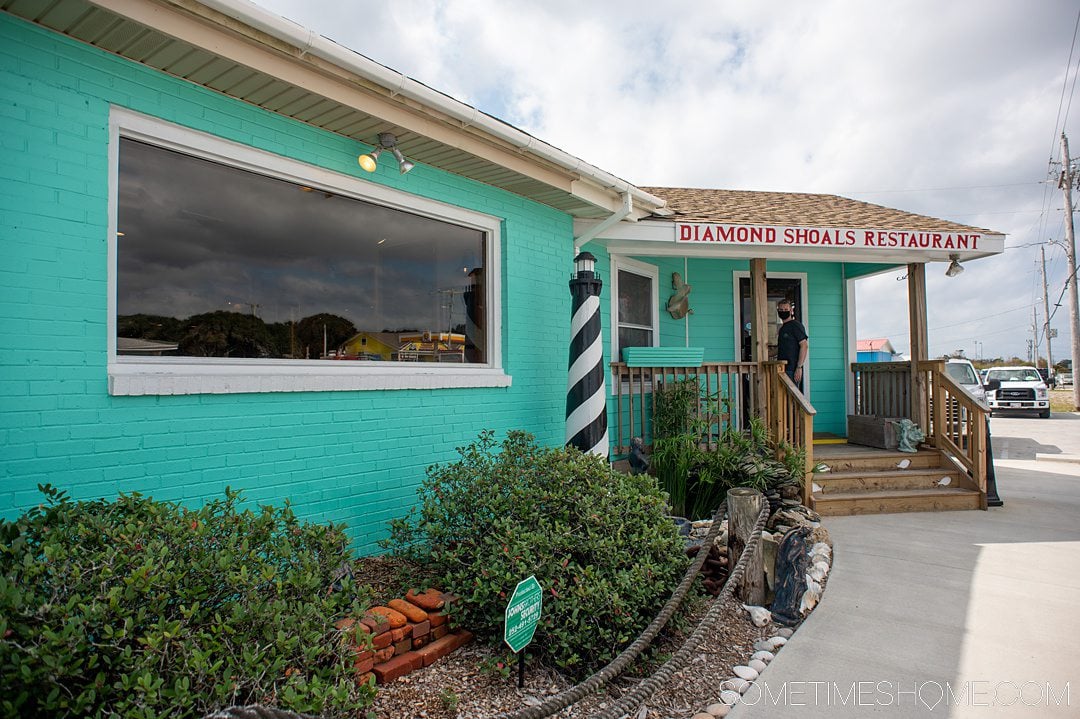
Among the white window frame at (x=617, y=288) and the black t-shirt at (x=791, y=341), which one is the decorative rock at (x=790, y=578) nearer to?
the white window frame at (x=617, y=288)

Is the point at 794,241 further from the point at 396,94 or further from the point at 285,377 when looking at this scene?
the point at 285,377

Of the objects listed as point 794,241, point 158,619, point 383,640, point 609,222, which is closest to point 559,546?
point 383,640

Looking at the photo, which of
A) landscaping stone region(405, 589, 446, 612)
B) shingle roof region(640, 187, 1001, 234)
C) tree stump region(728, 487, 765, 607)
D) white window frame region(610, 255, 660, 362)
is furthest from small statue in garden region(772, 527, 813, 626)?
shingle roof region(640, 187, 1001, 234)

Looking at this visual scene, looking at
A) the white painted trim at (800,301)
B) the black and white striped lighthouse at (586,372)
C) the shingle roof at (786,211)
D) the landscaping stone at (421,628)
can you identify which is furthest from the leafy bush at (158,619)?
the white painted trim at (800,301)

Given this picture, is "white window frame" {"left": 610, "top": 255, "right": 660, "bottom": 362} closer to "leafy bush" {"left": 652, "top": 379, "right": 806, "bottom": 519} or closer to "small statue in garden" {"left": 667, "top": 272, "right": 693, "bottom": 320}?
"small statue in garden" {"left": 667, "top": 272, "right": 693, "bottom": 320}

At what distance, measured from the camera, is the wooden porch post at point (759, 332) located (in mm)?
6238

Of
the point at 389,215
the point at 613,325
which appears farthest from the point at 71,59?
the point at 613,325

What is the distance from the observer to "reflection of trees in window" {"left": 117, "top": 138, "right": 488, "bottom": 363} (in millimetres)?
3092

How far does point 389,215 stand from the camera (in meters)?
4.26

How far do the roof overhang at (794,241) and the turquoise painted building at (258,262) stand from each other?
389 millimetres

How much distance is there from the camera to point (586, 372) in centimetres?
492

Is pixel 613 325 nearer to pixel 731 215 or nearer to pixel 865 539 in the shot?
pixel 731 215

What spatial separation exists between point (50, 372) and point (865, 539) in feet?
17.9

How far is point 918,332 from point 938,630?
15.3ft
